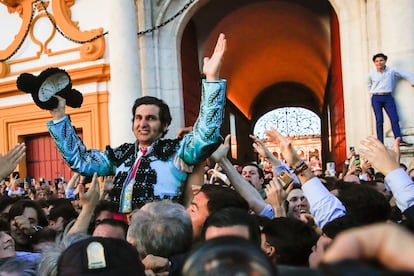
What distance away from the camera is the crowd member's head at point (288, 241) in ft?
7.33

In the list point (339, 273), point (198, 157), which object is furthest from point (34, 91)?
point (339, 273)

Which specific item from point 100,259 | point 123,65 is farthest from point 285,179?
point 123,65

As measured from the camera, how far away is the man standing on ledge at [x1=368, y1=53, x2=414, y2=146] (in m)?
8.68

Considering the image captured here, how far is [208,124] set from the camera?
323cm

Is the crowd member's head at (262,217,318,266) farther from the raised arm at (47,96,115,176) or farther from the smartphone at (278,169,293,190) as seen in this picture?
the raised arm at (47,96,115,176)

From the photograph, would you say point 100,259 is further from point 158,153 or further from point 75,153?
point 75,153

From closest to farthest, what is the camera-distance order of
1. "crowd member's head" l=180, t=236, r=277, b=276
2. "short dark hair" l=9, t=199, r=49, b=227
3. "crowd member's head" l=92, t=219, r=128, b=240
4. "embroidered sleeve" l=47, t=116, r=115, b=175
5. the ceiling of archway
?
"crowd member's head" l=180, t=236, r=277, b=276 < "crowd member's head" l=92, t=219, r=128, b=240 < "embroidered sleeve" l=47, t=116, r=115, b=175 < "short dark hair" l=9, t=199, r=49, b=227 < the ceiling of archway

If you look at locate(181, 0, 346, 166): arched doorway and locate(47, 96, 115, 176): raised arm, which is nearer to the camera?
locate(47, 96, 115, 176): raised arm

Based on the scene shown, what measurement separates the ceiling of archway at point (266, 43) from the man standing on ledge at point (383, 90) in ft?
18.6

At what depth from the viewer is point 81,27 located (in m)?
11.6

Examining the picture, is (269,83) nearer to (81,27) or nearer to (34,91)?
(81,27)

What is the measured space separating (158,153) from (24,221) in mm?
1107

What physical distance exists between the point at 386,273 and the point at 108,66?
10.7 metres

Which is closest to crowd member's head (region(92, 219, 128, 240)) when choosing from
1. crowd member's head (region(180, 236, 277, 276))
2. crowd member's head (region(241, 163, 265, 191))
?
crowd member's head (region(180, 236, 277, 276))
